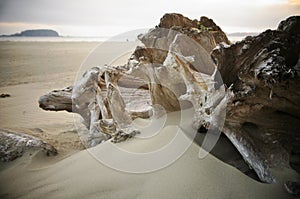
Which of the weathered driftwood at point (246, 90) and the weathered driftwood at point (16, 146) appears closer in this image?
the weathered driftwood at point (246, 90)

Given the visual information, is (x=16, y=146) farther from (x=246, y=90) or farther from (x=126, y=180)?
(x=246, y=90)

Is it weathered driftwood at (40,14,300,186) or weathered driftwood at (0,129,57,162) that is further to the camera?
weathered driftwood at (0,129,57,162)

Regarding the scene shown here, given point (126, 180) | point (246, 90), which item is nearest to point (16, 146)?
point (126, 180)

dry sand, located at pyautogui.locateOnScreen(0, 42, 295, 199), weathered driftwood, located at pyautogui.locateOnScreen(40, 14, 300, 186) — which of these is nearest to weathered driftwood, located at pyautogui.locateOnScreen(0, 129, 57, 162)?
dry sand, located at pyautogui.locateOnScreen(0, 42, 295, 199)

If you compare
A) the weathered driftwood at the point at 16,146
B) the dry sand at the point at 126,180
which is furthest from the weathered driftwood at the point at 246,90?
the weathered driftwood at the point at 16,146

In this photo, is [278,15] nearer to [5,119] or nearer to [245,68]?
[245,68]

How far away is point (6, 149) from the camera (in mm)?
1879

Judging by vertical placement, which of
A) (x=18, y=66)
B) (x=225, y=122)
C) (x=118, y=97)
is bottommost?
(x=18, y=66)

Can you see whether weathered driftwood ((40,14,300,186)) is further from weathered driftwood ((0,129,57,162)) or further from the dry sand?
weathered driftwood ((0,129,57,162))

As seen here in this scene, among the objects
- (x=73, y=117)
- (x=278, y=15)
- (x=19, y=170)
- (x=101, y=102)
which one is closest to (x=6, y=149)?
(x=19, y=170)

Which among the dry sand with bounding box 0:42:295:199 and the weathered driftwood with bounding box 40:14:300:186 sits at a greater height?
the weathered driftwood with bounding box 40:14:300:186

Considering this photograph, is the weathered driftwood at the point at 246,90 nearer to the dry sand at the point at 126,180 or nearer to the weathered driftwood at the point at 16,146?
the dry sand at the point at 126,180

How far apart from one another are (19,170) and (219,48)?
1544mm

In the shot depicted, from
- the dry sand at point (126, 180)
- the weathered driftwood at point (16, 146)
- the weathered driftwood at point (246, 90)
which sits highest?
the weathered driftwood at point (246, 90)
